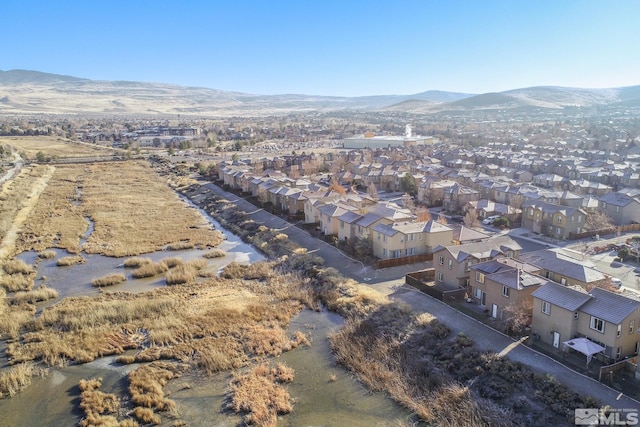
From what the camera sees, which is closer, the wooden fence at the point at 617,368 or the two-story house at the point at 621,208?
the wooden fence at the point at 617,368

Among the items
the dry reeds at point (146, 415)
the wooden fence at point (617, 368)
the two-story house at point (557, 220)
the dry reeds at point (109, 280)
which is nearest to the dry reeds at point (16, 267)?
the dry reeds at point (109, 280)

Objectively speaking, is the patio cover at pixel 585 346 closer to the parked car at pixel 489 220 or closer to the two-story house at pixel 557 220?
the two-story house at pixel 557 220

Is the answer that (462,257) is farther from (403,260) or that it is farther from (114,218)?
(114,218)

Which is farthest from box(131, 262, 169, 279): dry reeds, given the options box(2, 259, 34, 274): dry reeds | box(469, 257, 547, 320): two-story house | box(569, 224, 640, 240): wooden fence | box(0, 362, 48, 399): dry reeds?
box(569, 224, 640, 240): wooden fence

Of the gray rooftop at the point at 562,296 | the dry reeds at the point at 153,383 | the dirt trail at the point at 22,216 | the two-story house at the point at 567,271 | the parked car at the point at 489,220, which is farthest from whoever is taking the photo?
the parked car at the point at 489,220

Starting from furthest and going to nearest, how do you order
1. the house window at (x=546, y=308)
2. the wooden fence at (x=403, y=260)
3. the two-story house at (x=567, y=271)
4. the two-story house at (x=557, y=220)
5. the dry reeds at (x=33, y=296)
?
the two-story house at (x=557, y=220)
the wooden fence at (x=403, y=260)
the dry reeds at (x=33, y=296)
the two-story house at (x=567, y=271)
the house window at (x=546, y=308)

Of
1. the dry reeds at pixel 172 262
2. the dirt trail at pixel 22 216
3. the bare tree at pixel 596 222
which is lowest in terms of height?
the dry reeds at pixel 172 262
